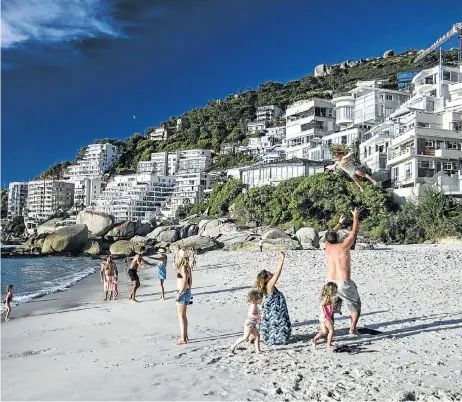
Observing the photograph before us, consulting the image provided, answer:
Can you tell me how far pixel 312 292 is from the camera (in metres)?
13.1

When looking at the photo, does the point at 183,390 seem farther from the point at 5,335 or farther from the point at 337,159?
the point at 5,335

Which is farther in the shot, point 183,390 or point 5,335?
point 5,335

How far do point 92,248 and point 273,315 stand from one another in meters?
41.6

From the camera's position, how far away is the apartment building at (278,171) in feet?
172

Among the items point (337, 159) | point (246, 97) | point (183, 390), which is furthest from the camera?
point (246, 97)

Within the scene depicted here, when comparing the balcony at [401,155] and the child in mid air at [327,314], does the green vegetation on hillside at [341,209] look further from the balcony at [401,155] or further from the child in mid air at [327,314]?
the child in mid air at [327,314]

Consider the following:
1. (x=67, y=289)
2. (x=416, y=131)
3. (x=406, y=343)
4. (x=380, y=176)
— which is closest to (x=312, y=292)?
(x=406, y=343)

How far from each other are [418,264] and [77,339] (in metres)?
14.3

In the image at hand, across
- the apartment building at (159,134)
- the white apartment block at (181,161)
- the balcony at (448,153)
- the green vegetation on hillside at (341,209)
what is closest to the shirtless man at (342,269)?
the green vegetation on hillside at (341,209)

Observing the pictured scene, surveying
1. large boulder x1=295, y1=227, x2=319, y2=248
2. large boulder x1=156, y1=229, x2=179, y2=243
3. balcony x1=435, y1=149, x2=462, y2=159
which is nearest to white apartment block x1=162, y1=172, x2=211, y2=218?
large boulder x1=156, y1=229, x2=179, y2=243

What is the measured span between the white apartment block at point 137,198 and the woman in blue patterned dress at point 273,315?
269 ft

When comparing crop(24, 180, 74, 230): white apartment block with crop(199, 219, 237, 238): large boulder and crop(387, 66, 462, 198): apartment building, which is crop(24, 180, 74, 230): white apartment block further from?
crop(387, 66, 462, 198): apartment building

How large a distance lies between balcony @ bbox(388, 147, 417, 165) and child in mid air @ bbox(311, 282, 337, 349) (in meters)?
37.0

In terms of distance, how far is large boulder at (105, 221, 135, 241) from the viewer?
5702cm
